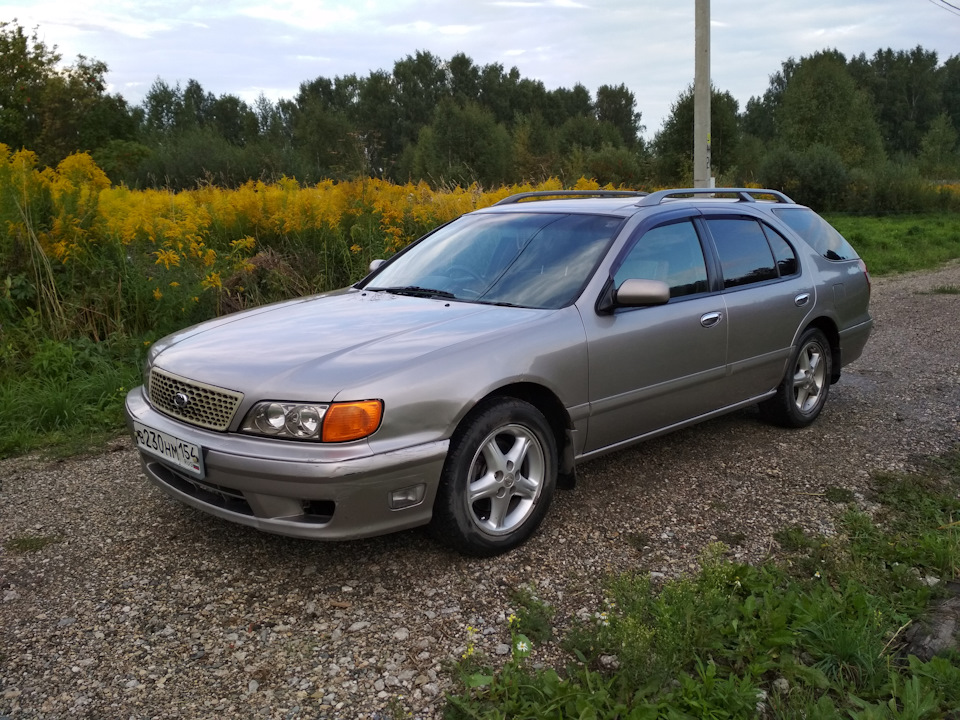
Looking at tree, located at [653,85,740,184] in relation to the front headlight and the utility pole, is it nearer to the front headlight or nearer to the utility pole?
the utility pole

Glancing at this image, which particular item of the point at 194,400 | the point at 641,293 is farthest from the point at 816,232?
the point at 194,400

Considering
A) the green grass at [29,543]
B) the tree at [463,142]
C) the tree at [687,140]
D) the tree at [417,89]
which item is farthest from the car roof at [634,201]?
the tree at [417,89]

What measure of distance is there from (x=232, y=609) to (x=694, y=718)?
5.70ft

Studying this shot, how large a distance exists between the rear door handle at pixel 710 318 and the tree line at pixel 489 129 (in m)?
8.69

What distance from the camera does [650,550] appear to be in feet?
11.8

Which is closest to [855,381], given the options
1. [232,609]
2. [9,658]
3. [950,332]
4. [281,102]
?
[950,332]

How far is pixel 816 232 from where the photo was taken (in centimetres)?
556

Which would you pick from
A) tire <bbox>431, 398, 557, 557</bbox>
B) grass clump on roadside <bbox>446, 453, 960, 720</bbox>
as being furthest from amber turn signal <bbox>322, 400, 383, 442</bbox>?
grass clump on roadside <bbox>446, 453, 960, 720</bbox>

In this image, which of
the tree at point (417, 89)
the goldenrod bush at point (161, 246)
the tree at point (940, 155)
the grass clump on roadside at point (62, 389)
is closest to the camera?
the grass clump on roadside at point (62, 389)

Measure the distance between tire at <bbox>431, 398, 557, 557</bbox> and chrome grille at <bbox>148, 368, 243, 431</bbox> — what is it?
0.89 meters

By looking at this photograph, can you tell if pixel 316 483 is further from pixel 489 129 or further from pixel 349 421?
pixel 489 129

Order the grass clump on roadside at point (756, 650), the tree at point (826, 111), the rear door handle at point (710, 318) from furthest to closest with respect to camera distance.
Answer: the tree at point (826, 111) → the rear door handle at point (710, 318) → the grass clump on roadside at point (756, 650)

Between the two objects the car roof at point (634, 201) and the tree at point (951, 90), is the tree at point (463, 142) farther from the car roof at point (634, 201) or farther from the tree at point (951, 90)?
the tree at point (951, 90)

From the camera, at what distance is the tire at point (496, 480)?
128 inches
